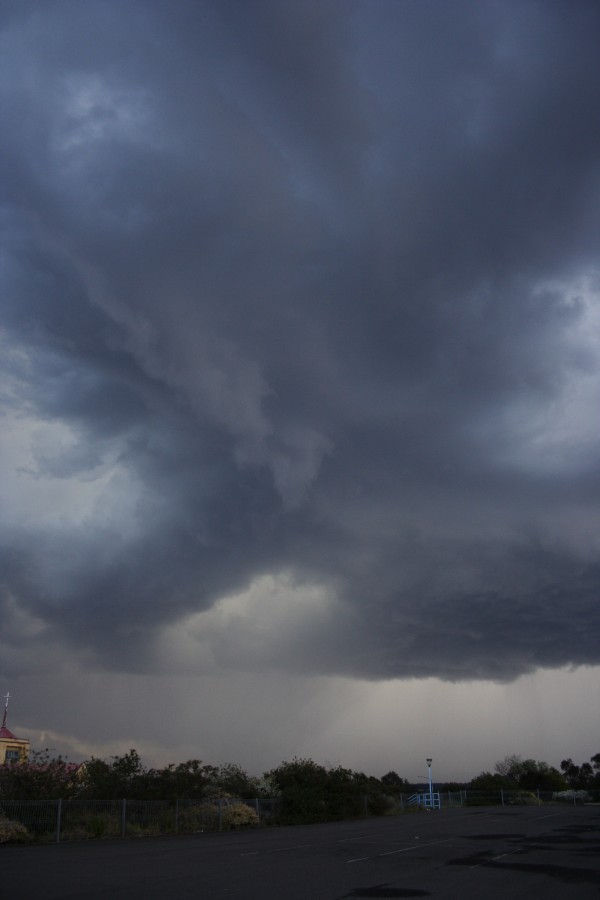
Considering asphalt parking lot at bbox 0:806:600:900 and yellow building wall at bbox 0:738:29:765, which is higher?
yellow building wall at bbox 0:738:29:765

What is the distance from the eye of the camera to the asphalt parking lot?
15.2 meters

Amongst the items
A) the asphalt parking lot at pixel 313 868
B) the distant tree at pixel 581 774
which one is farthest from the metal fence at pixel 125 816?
the distant tree at pixel 581 774

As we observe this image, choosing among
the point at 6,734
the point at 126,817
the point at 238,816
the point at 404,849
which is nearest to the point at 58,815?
the point at 126,817

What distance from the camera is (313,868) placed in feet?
64.6

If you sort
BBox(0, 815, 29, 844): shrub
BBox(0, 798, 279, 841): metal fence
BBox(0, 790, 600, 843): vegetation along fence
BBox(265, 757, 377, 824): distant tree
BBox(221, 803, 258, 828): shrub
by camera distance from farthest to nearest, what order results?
BBox(265, 757, 377, 824): distant tree < BBox(221, 803, 258, 828): shrub < BBox(0, 798, 279, 841): metal fence < BBox(0, 790, 600, 843): vegetation along fence < BBox(0, 815, 29, 844): shrub

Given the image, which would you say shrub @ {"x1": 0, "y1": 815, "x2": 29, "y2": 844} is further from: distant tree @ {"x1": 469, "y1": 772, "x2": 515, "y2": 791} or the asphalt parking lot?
distant tree @ {"x1": 469, "y1": 772, "x2": 515, "y2": 791}

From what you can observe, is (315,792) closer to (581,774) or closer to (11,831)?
(11,831)

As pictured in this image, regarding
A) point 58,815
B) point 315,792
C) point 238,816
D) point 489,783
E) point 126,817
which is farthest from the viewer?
point 489,783

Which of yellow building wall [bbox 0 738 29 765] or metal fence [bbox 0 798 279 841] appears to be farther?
yellow building wall [bbox 0 738 29 765]

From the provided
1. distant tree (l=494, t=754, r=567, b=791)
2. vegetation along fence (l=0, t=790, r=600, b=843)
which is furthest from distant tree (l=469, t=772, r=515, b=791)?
vegetation along fence (l=0, t=790, r=600, b=843)

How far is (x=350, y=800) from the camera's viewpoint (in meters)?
54.1

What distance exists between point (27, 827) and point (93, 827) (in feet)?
12.6

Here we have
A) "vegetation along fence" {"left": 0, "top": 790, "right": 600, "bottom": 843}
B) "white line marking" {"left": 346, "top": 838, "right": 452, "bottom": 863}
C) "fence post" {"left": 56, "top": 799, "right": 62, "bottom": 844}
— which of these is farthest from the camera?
"fence post" {"left": 56, "top": 799, "right": 62, "bottom": 844}

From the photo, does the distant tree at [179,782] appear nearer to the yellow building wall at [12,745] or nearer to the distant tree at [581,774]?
the yellow building wall at [12,745]
